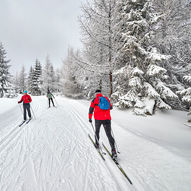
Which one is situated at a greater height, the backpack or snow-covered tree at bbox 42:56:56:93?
snow-covered tree at bbox 42:56:56:93

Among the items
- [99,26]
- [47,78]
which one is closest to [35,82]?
[47,78]

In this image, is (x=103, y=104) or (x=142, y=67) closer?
(x=103, y=104)

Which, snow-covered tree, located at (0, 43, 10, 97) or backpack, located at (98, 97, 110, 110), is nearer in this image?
backpack, located at (98, 97, 110, 110)

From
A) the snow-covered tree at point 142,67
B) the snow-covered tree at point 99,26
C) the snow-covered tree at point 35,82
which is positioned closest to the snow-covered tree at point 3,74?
the snow-covered tree at point 35,82

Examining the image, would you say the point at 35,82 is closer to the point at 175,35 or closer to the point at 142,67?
the point at 142,67

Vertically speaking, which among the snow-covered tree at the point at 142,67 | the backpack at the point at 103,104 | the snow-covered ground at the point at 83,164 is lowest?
the snow-covered ground at the point at 83,164

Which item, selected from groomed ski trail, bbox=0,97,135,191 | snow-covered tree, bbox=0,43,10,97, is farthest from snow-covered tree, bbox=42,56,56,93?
groomed ski trail, bbox=0,97,135,191

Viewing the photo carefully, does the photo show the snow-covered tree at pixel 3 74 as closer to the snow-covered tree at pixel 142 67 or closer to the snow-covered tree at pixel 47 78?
the snow-covered tree at pixel 47 78

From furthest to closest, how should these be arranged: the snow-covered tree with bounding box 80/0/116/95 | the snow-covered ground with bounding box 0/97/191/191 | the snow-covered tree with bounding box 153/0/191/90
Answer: the snow-covered tree with bounding box 80/0/116/95
the snow-covered tree with bounding box 153/0/191/90
the snow-covered ground with bounding box 0/97/191/191

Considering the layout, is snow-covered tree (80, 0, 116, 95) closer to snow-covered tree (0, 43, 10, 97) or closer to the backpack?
the backpack

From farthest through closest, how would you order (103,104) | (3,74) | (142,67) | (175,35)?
(3,74) < (175,35) < (142,67) < (103,104)

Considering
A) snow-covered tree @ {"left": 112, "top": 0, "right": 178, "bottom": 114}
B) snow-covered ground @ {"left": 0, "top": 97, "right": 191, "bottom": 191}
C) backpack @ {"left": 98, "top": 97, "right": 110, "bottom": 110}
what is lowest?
snow-covered ground @ {"left": 0, "top": 97, "right": 191, "bottom": 191}

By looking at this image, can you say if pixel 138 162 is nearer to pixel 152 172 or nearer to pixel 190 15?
pixel 152 172

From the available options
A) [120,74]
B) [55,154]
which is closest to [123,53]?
[120,74]
